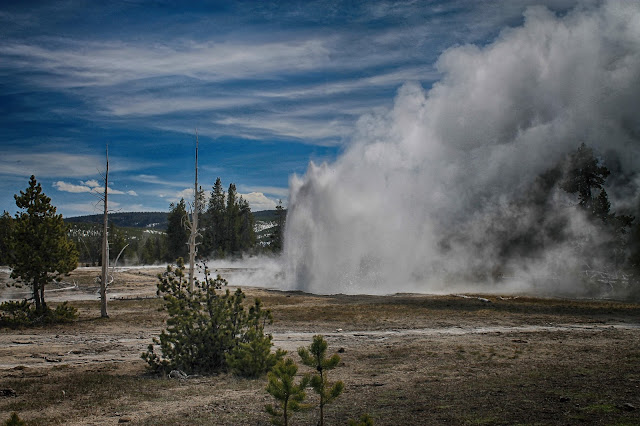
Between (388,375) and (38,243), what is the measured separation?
18.2 m

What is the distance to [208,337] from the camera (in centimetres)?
1230

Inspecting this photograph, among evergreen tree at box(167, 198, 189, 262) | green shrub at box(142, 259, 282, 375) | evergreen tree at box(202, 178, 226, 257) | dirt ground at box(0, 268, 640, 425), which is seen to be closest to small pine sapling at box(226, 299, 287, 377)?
green shrub at box(142, 259, 282, 375)

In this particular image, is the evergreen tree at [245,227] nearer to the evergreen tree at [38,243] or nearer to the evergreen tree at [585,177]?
the evergreen tree at [585,177]

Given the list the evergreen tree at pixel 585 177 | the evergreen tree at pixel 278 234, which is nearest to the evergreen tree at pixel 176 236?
the evergreen tree at pixel 278 234

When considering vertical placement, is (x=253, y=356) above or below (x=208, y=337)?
below

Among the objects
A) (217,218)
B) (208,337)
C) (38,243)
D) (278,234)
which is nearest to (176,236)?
(217,218)

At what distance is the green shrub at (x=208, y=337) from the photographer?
38.3ft

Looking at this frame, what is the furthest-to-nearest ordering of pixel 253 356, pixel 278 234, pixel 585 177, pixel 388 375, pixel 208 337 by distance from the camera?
1. pixel 278 234
2. pixel 585 177
3. pixel 208 337
4. pixel 253 356
5. pixel 388 375

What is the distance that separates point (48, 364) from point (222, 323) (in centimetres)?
554

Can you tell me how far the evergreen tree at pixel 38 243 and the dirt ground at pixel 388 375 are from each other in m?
2.72

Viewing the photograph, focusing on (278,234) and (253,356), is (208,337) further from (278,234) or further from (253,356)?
(278,234)

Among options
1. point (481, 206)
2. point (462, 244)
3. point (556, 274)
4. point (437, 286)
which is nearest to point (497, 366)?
point (437, 286)

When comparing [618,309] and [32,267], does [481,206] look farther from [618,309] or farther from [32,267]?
[32,267]

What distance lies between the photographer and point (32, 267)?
2100 cm
